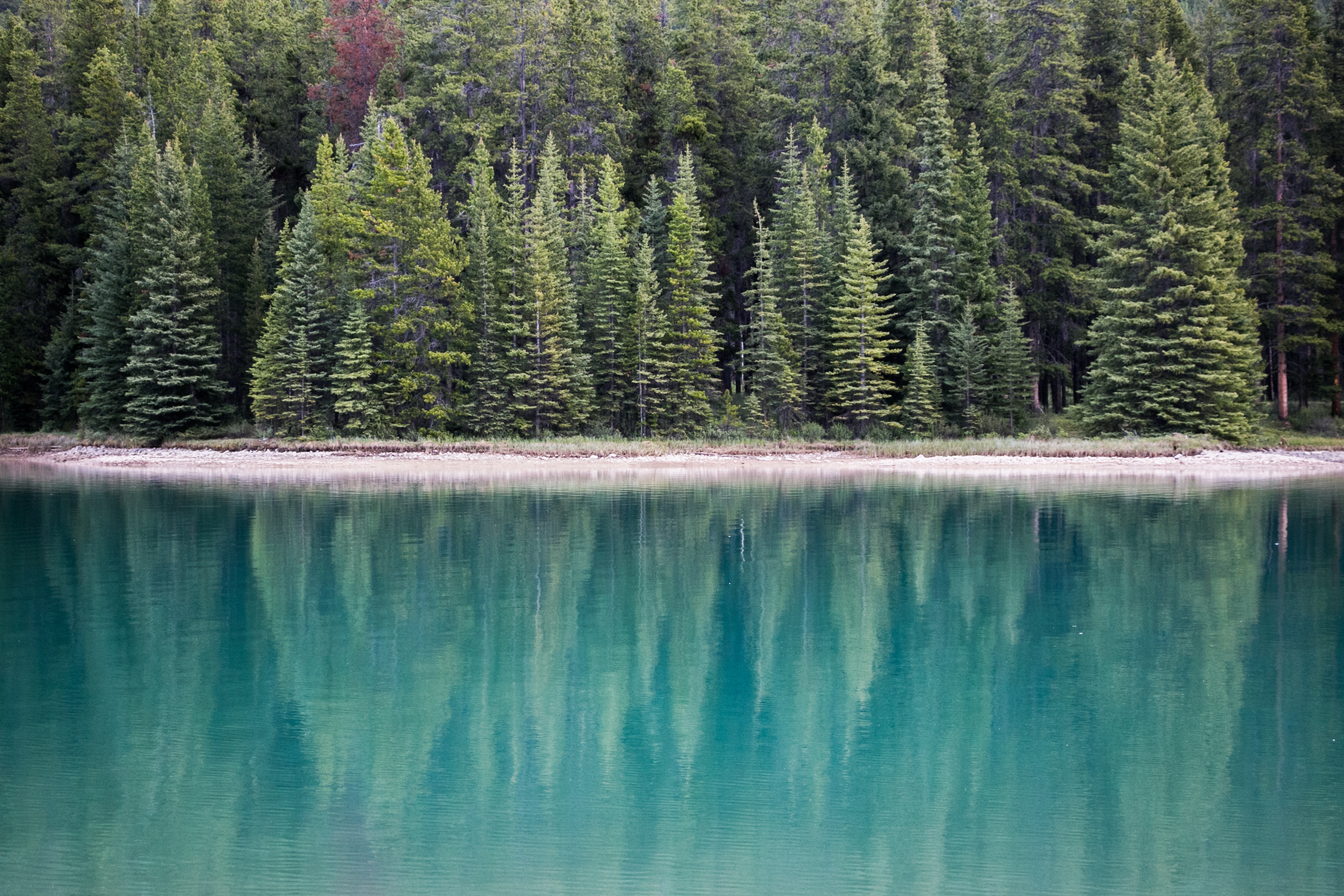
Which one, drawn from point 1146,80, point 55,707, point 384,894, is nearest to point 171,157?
point 1146,80

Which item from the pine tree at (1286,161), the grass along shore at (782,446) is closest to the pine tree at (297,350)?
the grass along shore at (782,446)

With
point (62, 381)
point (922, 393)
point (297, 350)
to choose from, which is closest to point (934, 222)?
point (922, 393)

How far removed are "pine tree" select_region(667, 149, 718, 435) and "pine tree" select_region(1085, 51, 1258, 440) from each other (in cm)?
1591

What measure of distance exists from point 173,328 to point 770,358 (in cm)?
2621

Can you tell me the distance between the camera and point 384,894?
7.58 meters

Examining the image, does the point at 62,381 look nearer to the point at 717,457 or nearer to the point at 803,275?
the point at 717,457

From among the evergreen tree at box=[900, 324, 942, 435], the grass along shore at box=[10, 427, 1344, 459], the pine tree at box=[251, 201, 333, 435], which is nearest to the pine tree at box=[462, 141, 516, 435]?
the grass along shore at box=[10, 427, 1344, 459]

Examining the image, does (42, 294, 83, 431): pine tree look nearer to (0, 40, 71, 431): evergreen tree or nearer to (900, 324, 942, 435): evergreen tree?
(0, 40, 71, 431): evergreen tree

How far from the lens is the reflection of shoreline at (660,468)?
Result: 39125mm

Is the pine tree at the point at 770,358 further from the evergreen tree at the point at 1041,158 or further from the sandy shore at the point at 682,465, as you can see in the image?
the evergreen tree at the point at 1041,158

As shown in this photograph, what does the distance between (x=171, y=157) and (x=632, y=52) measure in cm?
2375

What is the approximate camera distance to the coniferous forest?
4897cm

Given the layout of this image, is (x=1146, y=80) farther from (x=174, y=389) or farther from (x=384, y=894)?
(x=384, y=894)

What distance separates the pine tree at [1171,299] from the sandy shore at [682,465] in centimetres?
266
